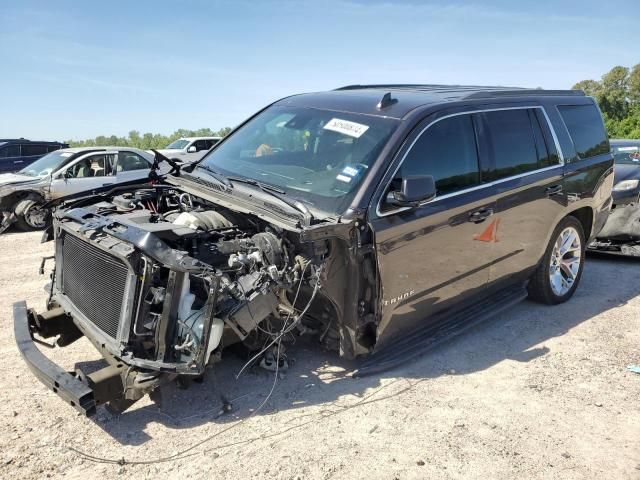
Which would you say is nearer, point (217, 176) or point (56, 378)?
point (56, 378)

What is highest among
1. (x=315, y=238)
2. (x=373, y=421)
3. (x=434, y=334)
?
(x=315, y=238)

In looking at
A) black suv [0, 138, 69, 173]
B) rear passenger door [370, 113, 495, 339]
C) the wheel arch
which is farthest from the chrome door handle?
black suv [0, 138, 69, 173]

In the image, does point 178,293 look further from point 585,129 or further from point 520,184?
point 585,129

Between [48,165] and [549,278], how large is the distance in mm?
10412

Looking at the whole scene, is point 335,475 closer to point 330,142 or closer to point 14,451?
point 14,451

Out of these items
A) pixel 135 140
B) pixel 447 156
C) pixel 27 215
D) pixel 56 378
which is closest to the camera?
pixel 56 378

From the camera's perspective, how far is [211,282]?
3.03 m

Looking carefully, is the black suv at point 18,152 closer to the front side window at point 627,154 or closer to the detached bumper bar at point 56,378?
the detached bumper bar at point 56,378

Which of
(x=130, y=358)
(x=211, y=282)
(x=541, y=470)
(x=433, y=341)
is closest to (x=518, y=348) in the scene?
(x=433, y=341)

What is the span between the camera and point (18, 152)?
51.8 feet

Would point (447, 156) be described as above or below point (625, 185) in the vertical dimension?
above

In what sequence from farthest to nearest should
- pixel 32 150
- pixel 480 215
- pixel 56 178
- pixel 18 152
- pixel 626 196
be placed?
pixel 32 150 → pixel 18 152 → pixel 56 178 → pixel 626 196 → pixel 480 215

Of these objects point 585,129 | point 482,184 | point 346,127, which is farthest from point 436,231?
point 585,129

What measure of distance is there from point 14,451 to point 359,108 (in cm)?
332
